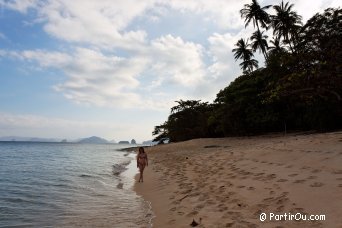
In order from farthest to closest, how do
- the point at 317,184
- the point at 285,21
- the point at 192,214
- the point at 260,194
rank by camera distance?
A: 1. the point at 285,21
2. the point at 260,194
3. the point at 192,214
4. the point at 317,184

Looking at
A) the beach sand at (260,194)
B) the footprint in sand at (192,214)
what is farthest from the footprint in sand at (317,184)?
the footprint in sand at (192,214)

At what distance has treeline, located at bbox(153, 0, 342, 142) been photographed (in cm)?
1491

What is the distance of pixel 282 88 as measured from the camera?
55.4ft

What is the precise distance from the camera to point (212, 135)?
55.2 m

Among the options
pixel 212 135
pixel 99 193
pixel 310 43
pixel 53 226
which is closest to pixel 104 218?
pixel 53 226

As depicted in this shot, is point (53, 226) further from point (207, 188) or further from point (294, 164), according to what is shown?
point (294, 164)

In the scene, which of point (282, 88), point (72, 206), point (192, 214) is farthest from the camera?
point (282, 88)

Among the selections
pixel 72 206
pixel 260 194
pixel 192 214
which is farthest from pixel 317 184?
pixel 72 206

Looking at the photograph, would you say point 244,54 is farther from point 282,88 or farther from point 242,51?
point 282,88

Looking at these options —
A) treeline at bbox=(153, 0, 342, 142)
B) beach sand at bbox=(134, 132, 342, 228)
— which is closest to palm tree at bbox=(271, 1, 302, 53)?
treeline at bbox=(153, 0, 342, 142)

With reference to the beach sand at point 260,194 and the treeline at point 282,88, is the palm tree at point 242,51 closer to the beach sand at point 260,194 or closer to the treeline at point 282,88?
the treeline at point 282,88

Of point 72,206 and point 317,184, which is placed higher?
point 317,184

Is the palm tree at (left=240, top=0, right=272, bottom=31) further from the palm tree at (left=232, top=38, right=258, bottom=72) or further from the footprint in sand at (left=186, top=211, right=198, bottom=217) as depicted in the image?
the footprint in sand at (left=186, top=211, right=198, bottom=217)

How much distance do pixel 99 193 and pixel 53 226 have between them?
494cm
